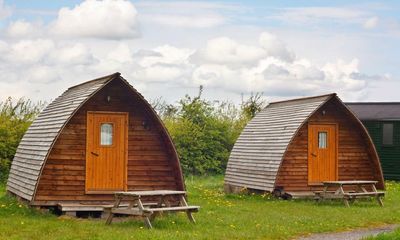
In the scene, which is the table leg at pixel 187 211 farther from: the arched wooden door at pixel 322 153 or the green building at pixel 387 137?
the green building at pixel 387 137

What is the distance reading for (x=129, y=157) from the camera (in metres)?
18.0

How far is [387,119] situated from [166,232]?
20732 mm

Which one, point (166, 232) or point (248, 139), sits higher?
point (248, 139)

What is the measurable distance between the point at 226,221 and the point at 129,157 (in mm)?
3340

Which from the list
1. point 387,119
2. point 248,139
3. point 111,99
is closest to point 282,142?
point 248,139

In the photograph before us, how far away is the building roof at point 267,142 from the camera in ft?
72.5

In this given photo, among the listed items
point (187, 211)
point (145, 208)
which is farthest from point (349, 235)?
point (145, 208)

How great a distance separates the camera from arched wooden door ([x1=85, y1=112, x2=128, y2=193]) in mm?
17625

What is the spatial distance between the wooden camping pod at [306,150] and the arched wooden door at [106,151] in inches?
229

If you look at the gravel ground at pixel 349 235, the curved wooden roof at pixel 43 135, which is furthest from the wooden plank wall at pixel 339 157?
the gravel ground at pixel 349 235

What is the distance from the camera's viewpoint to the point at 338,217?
17688 millimetres

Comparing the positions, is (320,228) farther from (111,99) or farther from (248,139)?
(248,139)

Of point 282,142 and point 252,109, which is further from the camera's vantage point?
point 252,109

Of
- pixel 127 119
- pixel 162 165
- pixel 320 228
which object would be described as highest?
pixel 127 119
